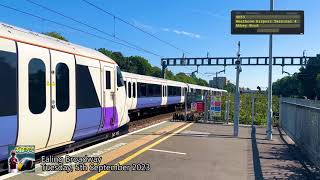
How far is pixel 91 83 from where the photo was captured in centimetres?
1265

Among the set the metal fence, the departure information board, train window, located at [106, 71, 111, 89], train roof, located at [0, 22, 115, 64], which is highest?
the departure information board

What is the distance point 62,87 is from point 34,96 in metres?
1.39

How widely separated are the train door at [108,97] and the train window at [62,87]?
2735 mm

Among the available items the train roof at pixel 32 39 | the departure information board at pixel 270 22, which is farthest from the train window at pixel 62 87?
the departure information board at pixel 270 22

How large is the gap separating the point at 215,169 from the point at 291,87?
11892 centimetres

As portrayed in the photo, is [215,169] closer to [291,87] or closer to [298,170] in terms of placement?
[298,170]

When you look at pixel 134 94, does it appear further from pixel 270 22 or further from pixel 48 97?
pixel 48 97

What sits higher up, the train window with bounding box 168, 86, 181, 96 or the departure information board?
the departure information board

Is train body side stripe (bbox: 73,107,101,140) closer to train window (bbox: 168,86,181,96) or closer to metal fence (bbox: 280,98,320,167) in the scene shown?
metal fence (bbox: 280,98,320,167)

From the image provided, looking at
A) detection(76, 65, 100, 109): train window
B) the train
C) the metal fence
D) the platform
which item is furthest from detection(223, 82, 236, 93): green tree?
detection(76, 65, 100, 109): train window

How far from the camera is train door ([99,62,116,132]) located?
13861 millimetres

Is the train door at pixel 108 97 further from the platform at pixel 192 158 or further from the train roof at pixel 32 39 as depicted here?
the train roof at pixel 32 39

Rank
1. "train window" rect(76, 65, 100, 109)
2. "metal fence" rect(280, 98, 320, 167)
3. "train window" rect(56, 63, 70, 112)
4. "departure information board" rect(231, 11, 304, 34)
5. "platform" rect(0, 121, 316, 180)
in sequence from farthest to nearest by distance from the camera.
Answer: "departure information board" rect(231, 11, 304, 34) → "train window" rect(76, 65, 100, 109) → "metal fence" rect(280, 98, 320, 167) → "train window" rect(56, 63, 70, 112) → "platform" rect(0, 121, 316, 180)

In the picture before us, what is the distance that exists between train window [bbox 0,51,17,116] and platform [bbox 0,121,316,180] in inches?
47.4
